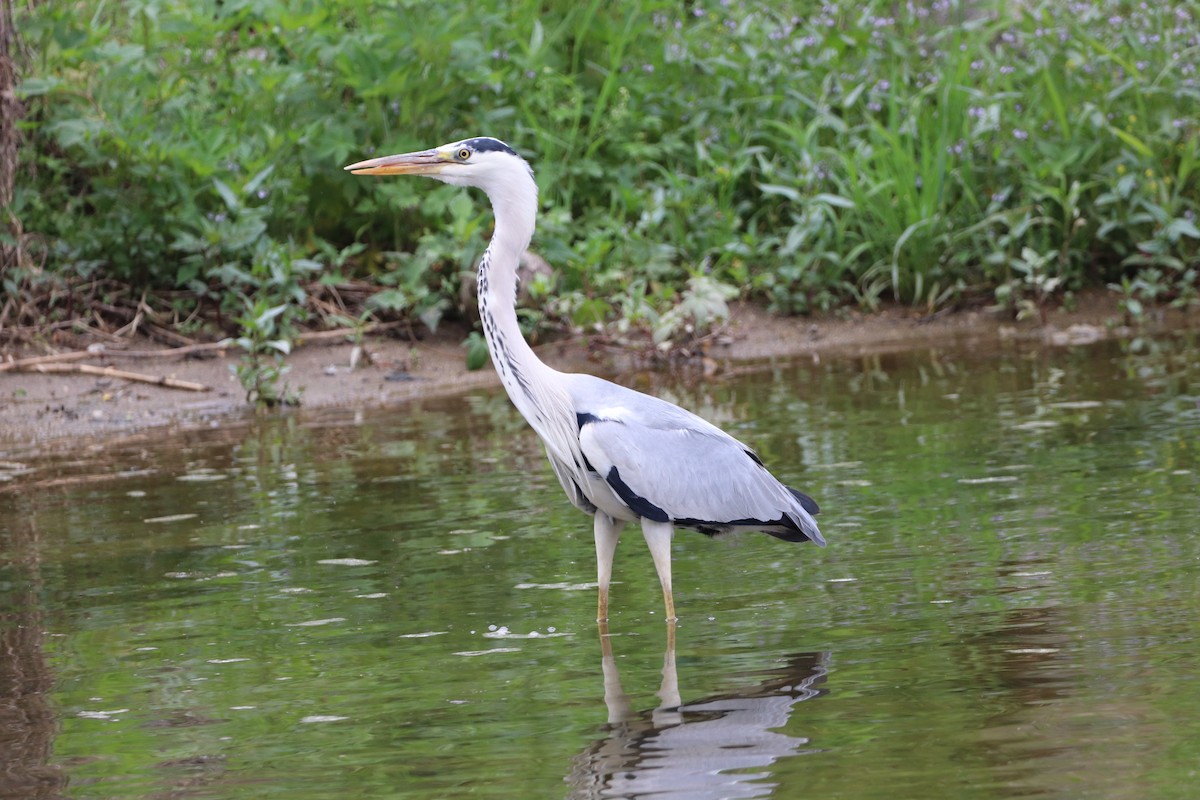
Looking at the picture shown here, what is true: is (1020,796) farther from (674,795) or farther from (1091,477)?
(1091,477)

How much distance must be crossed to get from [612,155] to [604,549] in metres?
7.36

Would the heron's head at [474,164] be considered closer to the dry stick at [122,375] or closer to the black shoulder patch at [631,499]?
the black shoulder patch at [631,499]

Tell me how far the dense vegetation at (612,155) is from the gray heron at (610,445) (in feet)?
14.5

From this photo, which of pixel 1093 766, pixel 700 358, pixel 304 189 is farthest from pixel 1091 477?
pixel 304 189

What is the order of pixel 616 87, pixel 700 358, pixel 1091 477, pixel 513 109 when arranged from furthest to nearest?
pixel 616 87, pixel 513 109, pixel 700 358, pixel 1091 477

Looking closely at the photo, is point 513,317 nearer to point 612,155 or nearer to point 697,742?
point 697,742

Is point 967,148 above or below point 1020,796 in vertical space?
above

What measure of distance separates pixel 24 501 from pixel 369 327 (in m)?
3.52

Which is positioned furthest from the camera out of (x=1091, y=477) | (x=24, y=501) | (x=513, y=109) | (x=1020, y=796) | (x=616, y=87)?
(x=616, y=87)

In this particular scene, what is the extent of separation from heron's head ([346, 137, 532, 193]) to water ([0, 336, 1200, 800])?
4.61 ft

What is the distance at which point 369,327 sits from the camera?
10.8m

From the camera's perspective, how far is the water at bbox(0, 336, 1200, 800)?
388 cm

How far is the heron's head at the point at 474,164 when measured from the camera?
5.69 metres

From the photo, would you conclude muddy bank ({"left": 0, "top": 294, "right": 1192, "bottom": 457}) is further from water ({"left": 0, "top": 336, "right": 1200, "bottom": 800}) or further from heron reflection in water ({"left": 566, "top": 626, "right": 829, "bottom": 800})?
heron reflection in water ({"left": 566, "top": 626, "right": 829, "bottom": 800})
